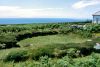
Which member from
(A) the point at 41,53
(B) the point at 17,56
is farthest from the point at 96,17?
(B) the point at 17,56

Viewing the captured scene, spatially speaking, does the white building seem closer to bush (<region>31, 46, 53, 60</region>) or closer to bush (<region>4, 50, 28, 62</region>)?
bush (<region>31, 46, 53, 60</region>)

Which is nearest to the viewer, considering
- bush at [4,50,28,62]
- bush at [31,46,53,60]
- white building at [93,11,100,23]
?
bush at [4,50,28,62]

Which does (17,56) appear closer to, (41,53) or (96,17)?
(41,53)

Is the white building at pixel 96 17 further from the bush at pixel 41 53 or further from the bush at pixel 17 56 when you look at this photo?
the bush at pixel 17 56

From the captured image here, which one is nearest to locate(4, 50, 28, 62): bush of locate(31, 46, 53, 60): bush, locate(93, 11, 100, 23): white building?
locate(31, 46, 53, 60): bush

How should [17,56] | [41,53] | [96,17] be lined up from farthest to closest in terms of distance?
[96,17] → [41,53] → [17,56]

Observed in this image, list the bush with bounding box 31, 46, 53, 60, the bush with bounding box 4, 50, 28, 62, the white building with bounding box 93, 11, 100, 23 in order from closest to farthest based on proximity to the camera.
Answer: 1. the bush with bounding box 4, 50, 28, 62
2. the bush with bounding box 31, 46, 53, 60
3. the white building with bounding box 93, 11, 100, 23

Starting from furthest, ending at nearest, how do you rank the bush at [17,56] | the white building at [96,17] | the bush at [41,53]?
the white building at [96,17] < the bush at [41,53] < the bush at [17,56]

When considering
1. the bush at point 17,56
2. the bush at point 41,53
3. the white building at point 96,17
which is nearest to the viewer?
the bush at point 17,56

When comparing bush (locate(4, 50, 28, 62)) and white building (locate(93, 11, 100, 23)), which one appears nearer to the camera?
bush (locate(4, 50, 28, 62))

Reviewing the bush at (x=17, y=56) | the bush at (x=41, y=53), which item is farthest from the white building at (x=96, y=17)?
the bush at (x=17, y=56)

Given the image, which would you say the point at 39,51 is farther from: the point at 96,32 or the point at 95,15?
the point at 95,15
